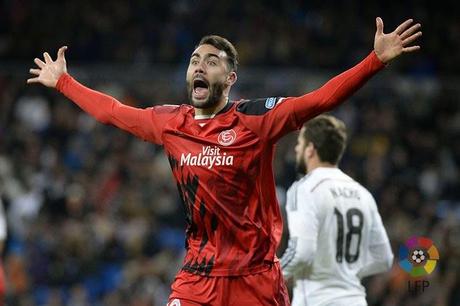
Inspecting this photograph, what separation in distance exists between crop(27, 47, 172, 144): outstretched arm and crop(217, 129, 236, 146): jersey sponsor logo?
41 centimetres

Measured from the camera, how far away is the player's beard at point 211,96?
204 inches

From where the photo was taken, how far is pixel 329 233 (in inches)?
235

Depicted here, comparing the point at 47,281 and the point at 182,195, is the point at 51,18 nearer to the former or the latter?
the point at 47,281

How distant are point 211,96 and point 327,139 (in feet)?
3.94

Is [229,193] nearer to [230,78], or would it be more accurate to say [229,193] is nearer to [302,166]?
[230,78]

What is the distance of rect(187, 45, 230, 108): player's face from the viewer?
17.1 feet

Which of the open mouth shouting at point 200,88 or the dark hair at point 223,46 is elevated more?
the dark hair at point 223,46

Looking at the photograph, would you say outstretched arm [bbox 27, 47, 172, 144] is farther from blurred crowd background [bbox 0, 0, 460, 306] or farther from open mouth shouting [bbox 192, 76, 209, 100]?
blurred crowd background [bbox 0, 0, 460, 306]

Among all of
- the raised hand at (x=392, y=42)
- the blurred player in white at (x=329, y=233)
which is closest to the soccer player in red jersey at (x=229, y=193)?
the raised hand at (x=392, y=42)

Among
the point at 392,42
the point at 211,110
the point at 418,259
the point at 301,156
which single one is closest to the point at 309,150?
the point at 301,156

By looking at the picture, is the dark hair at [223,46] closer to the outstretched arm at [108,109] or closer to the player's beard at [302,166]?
the outstretched arm at [108,109]

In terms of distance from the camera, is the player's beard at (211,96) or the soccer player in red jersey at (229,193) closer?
the soccer player in red jersey at (229,193)

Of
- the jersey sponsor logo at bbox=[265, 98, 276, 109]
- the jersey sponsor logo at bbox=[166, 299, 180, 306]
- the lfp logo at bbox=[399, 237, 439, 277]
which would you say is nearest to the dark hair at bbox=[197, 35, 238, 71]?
the jersey sponsor logo at bbox=[265, 98, 276, 109]

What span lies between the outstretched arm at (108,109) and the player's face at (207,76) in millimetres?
235
